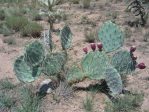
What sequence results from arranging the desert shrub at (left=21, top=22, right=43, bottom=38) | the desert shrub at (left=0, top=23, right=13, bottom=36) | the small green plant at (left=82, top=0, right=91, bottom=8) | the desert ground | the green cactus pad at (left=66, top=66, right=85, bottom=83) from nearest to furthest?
1. the desert ground
2. the green cactus pad at (left=66, top=66, right=85, bottom=83)
3. the desert shrub at (left=21, top=22, right=43, bottom=38)
4. the desert shrub at (left=0, top=23, right=13, bottom=36)
5. the small green plant at (left=82, top=0, right=91, bottom=8)

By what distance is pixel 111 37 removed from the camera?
27.3ft

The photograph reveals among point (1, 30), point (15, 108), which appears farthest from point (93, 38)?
point (15, 108)

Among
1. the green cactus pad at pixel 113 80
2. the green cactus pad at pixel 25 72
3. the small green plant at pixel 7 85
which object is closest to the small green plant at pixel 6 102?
the green cactus pad at pixel 25 72

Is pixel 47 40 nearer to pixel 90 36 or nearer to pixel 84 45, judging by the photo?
pixel 84 45

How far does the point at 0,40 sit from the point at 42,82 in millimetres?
3292

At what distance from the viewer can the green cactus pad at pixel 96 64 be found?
792cm

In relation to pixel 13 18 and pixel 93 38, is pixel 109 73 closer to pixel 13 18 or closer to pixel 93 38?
pixel 93 38

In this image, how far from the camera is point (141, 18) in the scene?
38.5 ft

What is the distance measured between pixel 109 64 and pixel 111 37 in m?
0.65

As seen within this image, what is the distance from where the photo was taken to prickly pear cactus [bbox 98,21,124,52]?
27.1ft

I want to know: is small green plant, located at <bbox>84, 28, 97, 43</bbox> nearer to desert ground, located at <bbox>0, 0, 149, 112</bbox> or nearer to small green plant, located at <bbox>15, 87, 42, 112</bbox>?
desert ground, located at <bbox>0, 0, 149, 112</bbox>

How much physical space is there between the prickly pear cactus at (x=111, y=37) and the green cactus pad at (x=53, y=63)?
0.87m

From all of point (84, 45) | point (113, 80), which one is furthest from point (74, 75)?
point (84, 45)

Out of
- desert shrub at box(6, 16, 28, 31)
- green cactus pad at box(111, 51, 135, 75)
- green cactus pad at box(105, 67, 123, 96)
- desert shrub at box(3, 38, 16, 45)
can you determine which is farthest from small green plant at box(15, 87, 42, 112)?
desert shrub at box(6, 16, 28, 31)
